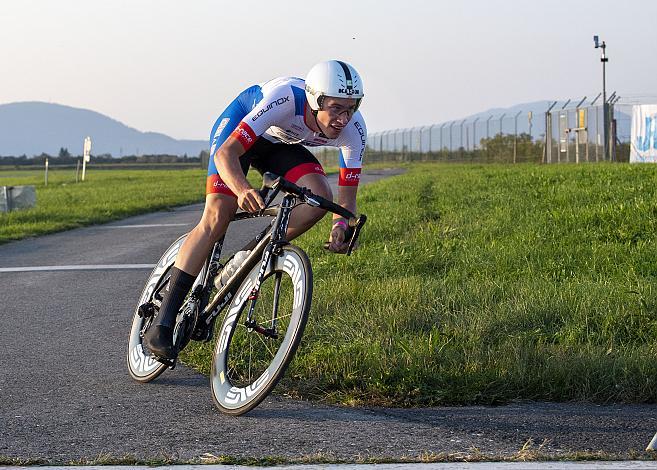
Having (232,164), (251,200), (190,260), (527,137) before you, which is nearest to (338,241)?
(251,200)

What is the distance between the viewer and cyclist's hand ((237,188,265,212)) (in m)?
4.93

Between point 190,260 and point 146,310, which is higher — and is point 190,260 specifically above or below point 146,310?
above

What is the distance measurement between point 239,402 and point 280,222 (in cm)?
84

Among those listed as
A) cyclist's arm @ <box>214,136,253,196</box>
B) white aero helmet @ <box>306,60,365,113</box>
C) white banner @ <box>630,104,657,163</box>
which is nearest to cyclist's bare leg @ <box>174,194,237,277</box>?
cyclist's arm @ <box>214,136,253,196</box>

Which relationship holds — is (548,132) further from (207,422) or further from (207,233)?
(207,422)

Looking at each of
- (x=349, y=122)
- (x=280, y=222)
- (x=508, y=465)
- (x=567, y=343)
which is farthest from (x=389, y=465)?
(x=567, y=343)

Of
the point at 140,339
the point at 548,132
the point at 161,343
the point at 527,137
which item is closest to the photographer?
the point at 161,343

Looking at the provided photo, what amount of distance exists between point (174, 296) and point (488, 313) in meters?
2.26

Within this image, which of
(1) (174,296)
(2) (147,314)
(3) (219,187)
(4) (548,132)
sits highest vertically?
(4) (548,132)

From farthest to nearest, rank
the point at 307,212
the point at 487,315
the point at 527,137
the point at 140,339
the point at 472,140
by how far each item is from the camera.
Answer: the point at 472,140 → the point at 527,137 → the point at 487,315 → the point at 140,339 → the point at 307,212

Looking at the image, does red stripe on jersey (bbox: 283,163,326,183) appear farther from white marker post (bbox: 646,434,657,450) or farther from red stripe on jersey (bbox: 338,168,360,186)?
white marker post (bbox: 646,434,657,450)

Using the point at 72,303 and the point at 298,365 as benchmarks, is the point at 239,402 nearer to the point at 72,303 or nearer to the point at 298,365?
the point at 298,365

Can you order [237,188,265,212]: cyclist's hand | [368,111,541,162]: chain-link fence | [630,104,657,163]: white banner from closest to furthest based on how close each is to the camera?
[237,188,265,212]: cyclist's hand, [630,104,657,163]: white banner, [368,111,541,162]: chain-link fence

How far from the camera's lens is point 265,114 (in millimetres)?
5320
